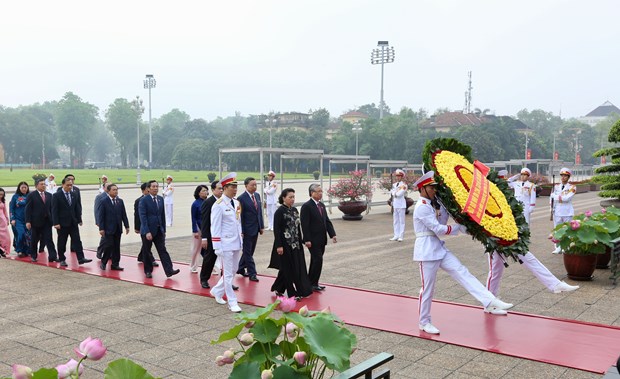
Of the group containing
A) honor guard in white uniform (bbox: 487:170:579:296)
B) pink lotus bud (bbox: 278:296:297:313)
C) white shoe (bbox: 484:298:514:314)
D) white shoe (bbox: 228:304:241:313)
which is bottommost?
white shoe (bbox: 228:304:241:313)

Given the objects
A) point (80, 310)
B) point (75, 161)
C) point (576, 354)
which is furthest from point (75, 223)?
point (75, 161)

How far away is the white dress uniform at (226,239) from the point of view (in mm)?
7379

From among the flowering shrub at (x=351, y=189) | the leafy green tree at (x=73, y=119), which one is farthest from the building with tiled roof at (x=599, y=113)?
the flowering shrub at (x=351, y=189)

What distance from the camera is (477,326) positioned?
645 centimetres

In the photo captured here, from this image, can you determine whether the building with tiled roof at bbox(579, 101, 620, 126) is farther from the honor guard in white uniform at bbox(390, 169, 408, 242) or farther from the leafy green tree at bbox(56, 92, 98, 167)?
the honor guard in white uniform at bbox(390, 169, 408, 242)

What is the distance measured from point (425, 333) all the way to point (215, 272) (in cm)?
492

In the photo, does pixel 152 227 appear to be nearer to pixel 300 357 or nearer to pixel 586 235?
pixel 586 235

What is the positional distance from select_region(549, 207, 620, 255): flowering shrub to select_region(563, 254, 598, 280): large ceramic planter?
0.08 meters

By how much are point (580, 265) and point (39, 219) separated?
10.2 meters

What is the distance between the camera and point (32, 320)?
681 centimetres

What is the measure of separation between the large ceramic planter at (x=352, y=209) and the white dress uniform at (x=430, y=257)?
12364 mm

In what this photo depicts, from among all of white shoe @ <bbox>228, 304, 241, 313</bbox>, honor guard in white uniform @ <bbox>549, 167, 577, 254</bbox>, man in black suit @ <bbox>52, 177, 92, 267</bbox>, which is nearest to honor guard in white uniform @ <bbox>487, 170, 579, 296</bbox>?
white shoe @ <bbox>228, 304, 241, 313</bbox>

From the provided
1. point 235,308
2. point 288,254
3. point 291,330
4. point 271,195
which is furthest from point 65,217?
point 291,330

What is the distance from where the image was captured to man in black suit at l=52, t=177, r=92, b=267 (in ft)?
34.0
